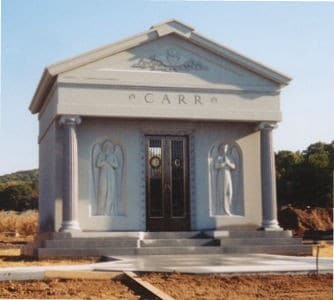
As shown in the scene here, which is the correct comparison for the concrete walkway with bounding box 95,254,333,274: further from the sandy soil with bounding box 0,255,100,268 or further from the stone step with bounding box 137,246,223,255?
the stone step with bounding box 137,246,223,255

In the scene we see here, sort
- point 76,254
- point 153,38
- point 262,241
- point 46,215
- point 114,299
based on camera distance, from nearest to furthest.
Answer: point 114,299 < point 76,254 < point 262,241 < point 153,38 < point 46,215

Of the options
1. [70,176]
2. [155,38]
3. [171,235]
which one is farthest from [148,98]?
[171,235]

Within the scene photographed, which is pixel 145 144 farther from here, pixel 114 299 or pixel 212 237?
pixel 114 299

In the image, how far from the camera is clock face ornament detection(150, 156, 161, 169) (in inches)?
805

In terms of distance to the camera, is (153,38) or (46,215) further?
(46,215)

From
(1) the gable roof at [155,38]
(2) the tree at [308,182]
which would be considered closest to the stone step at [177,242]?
(1) the gable roof at [155,38]

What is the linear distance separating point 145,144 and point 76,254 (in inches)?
195

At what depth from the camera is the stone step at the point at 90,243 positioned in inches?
678

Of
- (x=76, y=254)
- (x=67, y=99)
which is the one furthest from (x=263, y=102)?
(x=76, y=254)

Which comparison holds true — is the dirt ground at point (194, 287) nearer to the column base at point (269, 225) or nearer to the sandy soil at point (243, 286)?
the sandy soil at point (243, 286)

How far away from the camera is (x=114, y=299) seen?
9305 mm

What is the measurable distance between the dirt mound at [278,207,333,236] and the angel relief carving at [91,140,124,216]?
18639 millimetres

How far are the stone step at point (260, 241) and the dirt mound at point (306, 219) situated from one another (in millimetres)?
17475

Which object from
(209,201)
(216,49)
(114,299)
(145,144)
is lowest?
(114,299)
